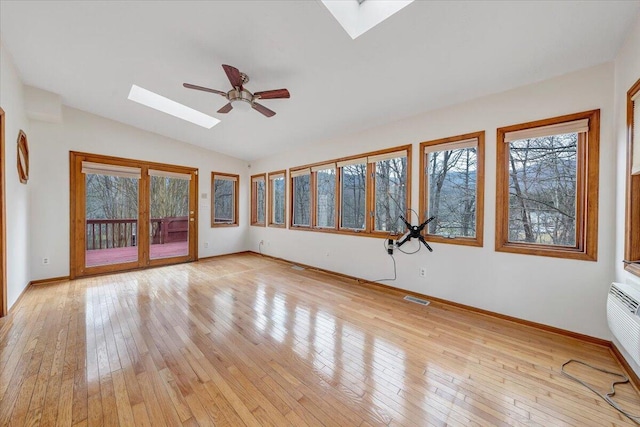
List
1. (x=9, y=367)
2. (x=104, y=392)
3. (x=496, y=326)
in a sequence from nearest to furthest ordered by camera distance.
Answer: (x=104, y=392)
(x=9, y=367)
(x=496, y=326)

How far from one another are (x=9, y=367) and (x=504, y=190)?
481 cm

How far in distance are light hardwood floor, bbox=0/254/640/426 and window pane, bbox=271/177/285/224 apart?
282cm

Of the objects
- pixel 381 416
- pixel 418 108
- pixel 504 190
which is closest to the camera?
pixel 381 416

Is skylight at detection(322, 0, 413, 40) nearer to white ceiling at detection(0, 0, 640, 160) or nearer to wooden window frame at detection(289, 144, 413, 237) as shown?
white ceiling at detection(0, 0, 640, 160)

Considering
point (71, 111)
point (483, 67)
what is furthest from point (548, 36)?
point (71, 111)

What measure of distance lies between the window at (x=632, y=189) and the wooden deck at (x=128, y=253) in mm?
6566

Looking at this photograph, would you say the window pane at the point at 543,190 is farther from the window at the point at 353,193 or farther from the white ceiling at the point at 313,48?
the window at the point at 353,193

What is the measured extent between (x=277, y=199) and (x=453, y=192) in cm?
397

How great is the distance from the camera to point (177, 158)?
5.23 metres

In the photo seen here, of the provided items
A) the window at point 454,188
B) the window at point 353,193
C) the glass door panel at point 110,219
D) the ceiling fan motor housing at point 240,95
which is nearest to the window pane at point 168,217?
the glass door panel at point 110,219

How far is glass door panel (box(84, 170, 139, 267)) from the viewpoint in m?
4.33

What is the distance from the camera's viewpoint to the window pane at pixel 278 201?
5.75 metres

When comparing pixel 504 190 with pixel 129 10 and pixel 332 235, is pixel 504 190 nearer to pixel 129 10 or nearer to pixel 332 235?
pixel 332 235

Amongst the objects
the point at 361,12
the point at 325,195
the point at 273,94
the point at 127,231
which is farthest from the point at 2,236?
the point at 361,12
